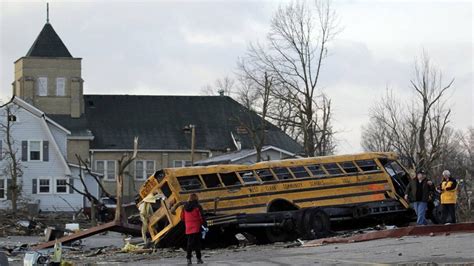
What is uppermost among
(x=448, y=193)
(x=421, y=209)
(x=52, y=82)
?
(x=52, y=82)

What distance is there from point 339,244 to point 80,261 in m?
7.67

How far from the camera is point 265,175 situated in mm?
29516

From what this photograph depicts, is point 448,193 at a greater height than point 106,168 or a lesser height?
lesser

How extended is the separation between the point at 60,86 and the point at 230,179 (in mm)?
58657

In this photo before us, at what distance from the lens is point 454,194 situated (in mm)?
27531

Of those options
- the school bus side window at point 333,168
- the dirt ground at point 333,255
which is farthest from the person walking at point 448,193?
the school bus side window at point 333,168

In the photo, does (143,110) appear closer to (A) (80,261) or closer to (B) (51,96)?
(B) (51,96)

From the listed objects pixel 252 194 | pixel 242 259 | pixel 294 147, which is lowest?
pixel 242 259

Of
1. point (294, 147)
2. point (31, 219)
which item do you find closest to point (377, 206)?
point (31, 219)

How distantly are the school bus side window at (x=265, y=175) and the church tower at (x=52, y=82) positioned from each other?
57273mm

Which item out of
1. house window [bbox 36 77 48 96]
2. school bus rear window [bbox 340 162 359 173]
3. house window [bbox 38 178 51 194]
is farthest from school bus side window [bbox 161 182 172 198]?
house window [bbox 36 77 48 96]

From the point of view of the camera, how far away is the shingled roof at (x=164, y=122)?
84.7 m

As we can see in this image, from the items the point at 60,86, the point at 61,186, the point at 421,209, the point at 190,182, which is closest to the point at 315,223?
the point at 421,209

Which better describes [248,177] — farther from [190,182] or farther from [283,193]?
[190,182]
